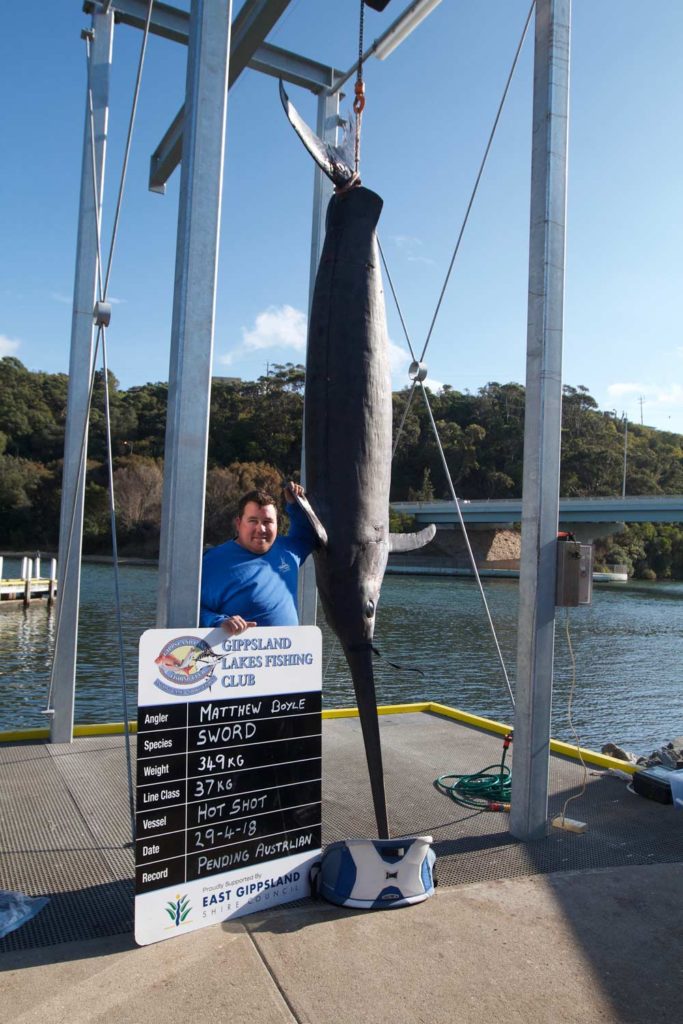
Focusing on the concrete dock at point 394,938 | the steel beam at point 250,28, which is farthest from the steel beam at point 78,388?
the concrete dock at point 394,938

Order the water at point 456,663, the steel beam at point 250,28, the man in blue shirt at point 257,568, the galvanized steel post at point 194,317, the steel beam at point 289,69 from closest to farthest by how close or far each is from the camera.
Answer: the galvanized steel post at point 194,317
the man in blue shirt at point 257,568
the steel beam at point 250,28
the steel beam at point 289,69
the water at point 456,663

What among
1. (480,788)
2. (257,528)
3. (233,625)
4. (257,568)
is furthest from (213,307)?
(480,788)

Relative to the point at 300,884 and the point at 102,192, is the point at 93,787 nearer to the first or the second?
the point at 300,884

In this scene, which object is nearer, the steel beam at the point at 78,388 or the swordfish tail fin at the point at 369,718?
the swordfish tail fin at the point at 369,718

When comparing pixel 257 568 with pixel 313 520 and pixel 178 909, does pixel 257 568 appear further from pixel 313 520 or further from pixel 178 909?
pixel 178 909

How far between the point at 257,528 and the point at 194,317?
0.80m

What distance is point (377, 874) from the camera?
251 centimetres

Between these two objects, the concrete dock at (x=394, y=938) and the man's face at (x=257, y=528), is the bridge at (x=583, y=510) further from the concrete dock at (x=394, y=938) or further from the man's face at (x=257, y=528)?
the man's face at (x=257, y=528)

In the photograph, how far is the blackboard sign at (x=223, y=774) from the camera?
228 centimetres

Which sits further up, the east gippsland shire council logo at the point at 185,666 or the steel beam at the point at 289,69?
the steel beam at the point at 289,69

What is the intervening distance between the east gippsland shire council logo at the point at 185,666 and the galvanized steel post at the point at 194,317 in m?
0.09

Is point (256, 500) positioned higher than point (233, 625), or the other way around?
point (256, 500)

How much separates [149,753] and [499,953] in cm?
124

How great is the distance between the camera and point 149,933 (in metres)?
2.22
